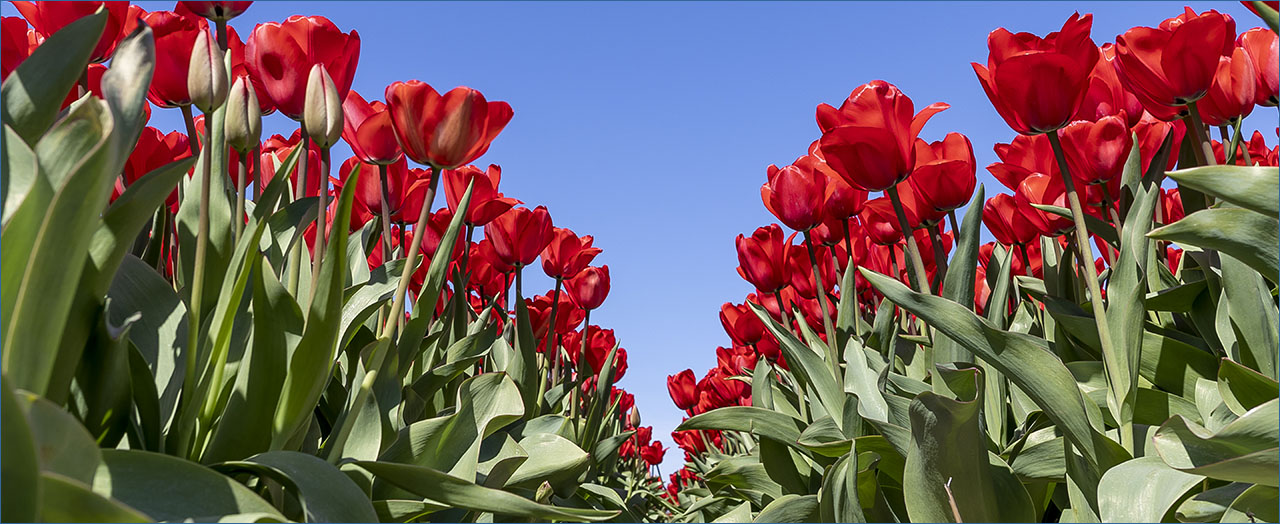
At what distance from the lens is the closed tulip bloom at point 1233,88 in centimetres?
138

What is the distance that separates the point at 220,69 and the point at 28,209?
0.34 metres

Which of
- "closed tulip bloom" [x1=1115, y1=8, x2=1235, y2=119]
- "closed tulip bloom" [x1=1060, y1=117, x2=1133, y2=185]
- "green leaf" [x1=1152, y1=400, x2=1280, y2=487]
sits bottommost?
"green leaf" [x1=1152, y1=400, x2=1280, y2=487]

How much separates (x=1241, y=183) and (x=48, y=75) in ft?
3.43

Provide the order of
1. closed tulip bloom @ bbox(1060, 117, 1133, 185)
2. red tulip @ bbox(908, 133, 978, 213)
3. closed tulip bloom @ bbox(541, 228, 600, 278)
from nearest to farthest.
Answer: closed tulip bloom @ bbox(1060, 117, 1133, 185)
red tulip @ bbox(908, 133, 978, 213)
closed tulip bloom @ bbox(541, 228, 600, 278)

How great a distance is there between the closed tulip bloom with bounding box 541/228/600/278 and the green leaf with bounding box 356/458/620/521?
1566 mm

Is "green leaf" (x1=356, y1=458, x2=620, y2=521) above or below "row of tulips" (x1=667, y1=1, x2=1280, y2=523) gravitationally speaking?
below

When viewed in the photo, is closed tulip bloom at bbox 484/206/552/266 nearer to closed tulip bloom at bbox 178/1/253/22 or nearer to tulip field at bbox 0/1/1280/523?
tulip field at bbox 0/1/1280/523

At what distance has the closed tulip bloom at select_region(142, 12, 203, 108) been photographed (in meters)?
0.99

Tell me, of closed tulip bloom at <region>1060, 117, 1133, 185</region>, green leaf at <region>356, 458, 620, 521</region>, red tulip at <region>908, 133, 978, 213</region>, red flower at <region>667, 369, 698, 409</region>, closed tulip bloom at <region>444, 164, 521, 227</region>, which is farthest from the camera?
red flower at <region>667, 369, 698, 409</region>

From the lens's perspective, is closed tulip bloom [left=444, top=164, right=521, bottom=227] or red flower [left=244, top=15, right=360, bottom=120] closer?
red flower [left=244, top=15, right=360, bottom=120]

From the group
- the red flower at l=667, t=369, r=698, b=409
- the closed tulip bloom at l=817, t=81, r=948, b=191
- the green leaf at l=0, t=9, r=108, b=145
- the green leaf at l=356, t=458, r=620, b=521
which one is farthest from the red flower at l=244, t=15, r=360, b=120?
the red flower at l=667, t=369, r=698, b=409

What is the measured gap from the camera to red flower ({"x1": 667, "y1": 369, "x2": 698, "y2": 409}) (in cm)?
522

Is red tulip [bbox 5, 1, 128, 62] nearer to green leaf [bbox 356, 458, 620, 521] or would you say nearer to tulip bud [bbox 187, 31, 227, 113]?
tulip bud [bbox 187, 31, 227, 113]

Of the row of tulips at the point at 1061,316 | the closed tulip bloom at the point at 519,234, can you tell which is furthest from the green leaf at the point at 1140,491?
the closed tulip bloom at the point at 519,234
